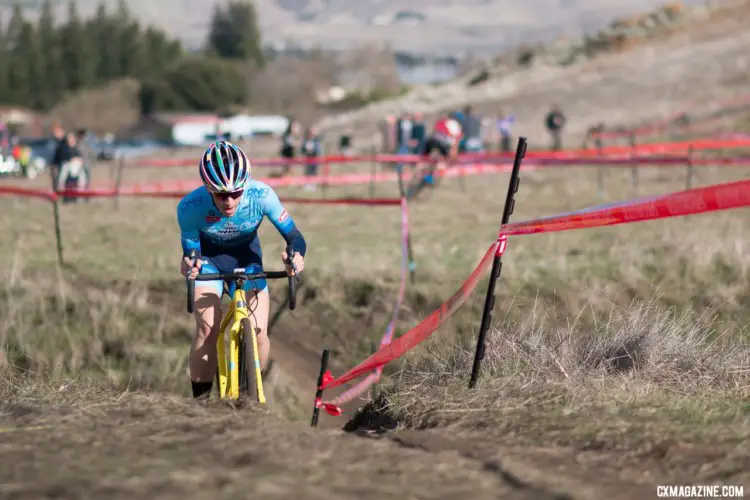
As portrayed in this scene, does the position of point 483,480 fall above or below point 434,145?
below

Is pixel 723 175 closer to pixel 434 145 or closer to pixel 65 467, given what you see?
pixel 434 145

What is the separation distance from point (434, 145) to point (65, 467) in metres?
17.8

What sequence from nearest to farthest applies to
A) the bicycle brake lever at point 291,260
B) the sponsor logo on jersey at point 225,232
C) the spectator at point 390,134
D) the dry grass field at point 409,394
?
the dry grass field at point 409,394 → the bicycle brake lever at point 291,260 → the sponsor logo on jersey at point 225,232 → the spectator at point 390,134

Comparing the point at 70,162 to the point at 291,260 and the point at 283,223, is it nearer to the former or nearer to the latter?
the point at 283,223

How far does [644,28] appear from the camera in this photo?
7588 centimetres

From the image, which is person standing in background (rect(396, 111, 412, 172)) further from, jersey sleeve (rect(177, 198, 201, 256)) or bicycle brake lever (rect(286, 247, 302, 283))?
bicycle brake lever (rect(286, 247, 302, 283))

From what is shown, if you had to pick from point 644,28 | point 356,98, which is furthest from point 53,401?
point 356,98

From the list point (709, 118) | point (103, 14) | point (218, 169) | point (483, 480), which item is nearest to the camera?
point (483, 480)

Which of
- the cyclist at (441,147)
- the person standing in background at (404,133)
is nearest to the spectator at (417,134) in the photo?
the person standing in background at (404,133)

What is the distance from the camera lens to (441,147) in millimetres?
21781

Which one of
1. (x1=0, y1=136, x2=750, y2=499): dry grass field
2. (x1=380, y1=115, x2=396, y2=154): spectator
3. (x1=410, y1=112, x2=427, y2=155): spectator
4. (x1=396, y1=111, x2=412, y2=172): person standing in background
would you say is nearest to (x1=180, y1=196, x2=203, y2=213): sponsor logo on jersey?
(x1=0, y1=136, x2=750, y2=499): dry grass field

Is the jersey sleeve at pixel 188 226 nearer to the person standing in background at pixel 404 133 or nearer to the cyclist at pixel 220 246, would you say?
the cyclist at pixel 220 246

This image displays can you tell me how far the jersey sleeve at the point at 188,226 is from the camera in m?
6.83


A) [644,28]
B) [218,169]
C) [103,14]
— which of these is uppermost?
[103,14]
